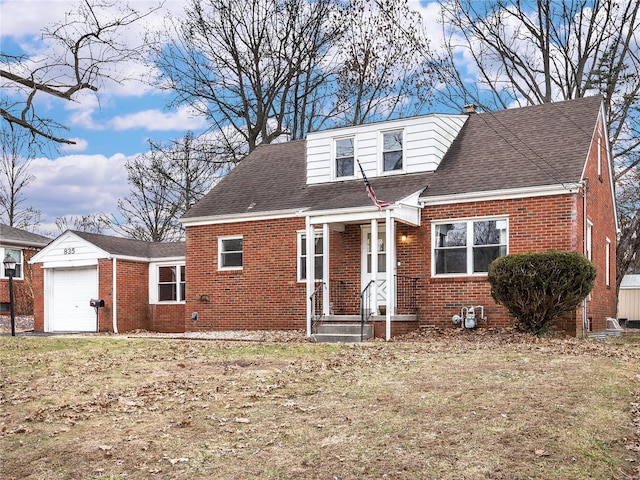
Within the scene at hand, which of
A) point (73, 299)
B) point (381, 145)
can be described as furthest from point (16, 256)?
point (381, 145)

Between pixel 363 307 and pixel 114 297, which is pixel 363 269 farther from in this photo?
pixel 114 297

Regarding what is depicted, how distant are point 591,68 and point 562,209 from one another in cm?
1353

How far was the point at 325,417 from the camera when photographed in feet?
23.8

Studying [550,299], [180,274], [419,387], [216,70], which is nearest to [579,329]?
[550,299]

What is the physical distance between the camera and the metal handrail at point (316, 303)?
16.0 m

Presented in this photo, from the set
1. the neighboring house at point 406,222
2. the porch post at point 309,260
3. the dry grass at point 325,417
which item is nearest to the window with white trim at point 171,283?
the neighboring house at point 406,222

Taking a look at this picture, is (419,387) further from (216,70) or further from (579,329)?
(216,70)

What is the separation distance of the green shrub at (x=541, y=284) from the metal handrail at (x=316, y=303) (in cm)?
430

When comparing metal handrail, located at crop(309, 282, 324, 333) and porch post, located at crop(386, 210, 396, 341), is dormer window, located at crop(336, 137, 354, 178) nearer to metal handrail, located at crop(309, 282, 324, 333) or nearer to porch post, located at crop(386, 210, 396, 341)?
metal handrail, located at crop(309, 282, 324, 333)

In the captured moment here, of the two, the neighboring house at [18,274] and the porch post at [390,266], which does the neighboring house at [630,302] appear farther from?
the neighboring house at [18,274]

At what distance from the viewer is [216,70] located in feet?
96.4

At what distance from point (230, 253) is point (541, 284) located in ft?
29.7

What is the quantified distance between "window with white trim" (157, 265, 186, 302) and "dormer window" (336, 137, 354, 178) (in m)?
7.06

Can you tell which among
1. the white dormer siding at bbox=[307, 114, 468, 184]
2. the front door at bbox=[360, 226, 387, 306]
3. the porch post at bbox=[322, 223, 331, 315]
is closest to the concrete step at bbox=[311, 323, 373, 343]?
the porch post at bbox=[322, 223, 331, 315]
